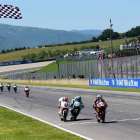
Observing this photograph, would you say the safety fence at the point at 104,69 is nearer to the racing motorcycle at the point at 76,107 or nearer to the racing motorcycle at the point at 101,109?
the racing motorcycle at the point at 76,107

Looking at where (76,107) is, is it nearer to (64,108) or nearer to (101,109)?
(64,108)

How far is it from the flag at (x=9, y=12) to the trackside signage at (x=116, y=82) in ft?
65.0

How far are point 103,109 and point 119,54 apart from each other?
114 ft

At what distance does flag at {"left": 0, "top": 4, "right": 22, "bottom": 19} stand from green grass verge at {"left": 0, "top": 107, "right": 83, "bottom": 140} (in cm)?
614

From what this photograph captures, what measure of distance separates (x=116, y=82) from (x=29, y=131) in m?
29.2

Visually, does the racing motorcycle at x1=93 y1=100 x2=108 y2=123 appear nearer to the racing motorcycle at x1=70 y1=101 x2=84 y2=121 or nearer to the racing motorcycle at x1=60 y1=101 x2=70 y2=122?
the racing motorcycle at x1=70 y1=101 x2=84 y2=121

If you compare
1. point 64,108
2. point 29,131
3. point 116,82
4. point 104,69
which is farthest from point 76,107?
point 104,69

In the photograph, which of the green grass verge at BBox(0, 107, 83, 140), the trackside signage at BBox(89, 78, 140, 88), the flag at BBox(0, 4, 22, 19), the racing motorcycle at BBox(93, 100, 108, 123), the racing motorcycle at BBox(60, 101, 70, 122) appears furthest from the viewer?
the trackside signage at BBox(89, 78, 140, 88)

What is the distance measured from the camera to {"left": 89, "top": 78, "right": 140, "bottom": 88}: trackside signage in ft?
127

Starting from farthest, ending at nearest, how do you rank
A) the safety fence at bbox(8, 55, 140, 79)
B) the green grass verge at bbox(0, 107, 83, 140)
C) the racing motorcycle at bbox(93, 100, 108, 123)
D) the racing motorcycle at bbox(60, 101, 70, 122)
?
the safety fence at bbox(8, 55, 140, 79), the racing motorcycle at bbox(60, 101, 70, 122), the racing motorcycle at bbox(93, 100, 108, 123), the green grass verge at bbox(0, 107, 83, 140)

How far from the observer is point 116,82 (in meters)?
42.5

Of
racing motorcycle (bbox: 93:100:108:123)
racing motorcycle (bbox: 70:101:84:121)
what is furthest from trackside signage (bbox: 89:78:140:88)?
racing motorcycle (bbox: 93:100:108:123)

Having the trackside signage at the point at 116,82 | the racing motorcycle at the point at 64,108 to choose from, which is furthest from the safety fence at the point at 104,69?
the racing motorcycle at the point at 64,108

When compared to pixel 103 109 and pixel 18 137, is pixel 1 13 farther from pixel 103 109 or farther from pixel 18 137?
pixel 18 137
